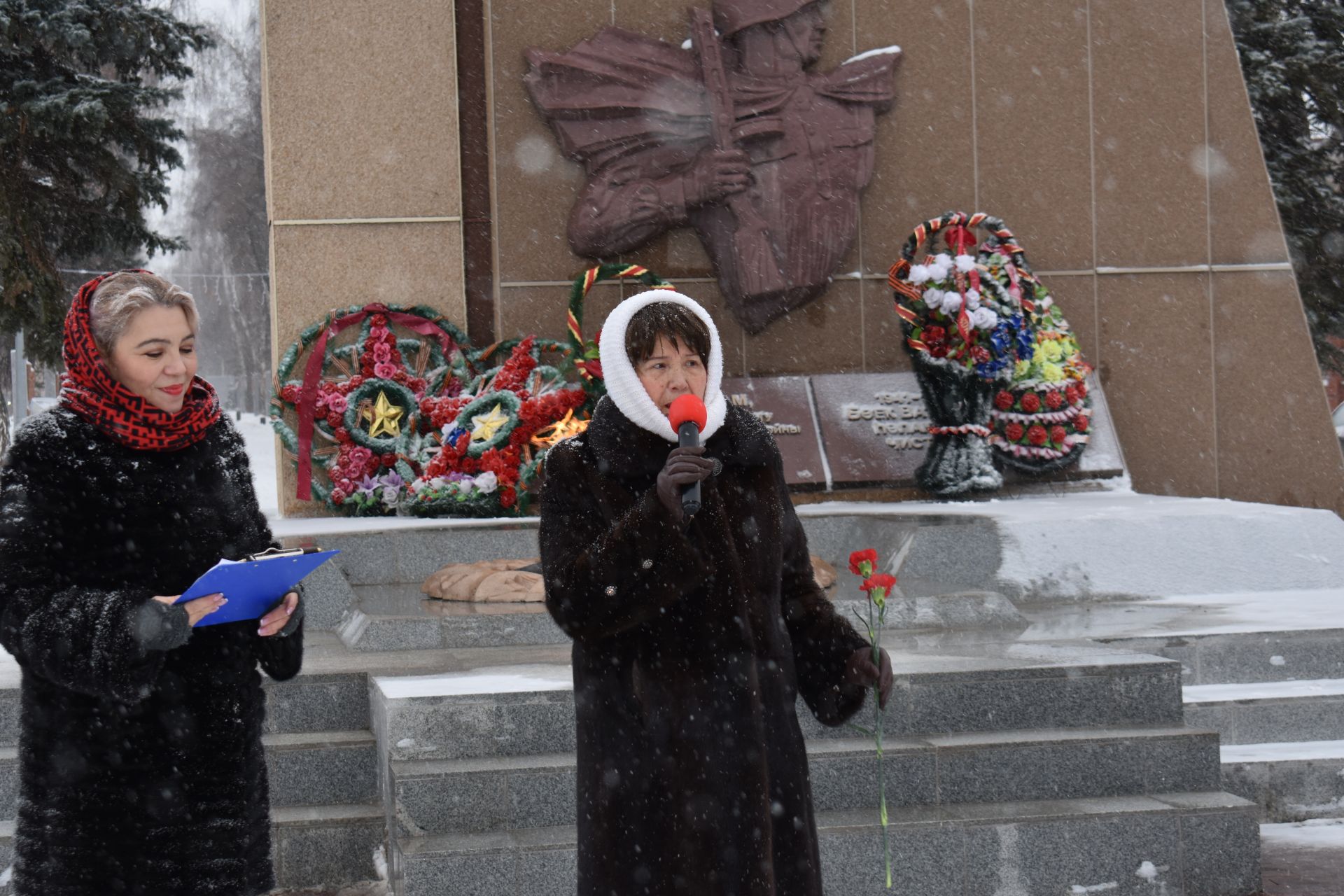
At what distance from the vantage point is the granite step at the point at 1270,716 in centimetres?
509

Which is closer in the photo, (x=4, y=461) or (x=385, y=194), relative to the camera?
(x=4, y=461)

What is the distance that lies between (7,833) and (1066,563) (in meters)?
4.58

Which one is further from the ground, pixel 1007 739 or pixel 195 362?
pixel 195 362

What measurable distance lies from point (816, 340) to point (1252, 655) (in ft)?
Result: 13.7

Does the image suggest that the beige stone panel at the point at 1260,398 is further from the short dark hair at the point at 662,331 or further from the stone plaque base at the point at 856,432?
the short dark hair at the point at 662,331

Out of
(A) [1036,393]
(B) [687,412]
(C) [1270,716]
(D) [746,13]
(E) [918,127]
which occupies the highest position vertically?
(D) [746,13]

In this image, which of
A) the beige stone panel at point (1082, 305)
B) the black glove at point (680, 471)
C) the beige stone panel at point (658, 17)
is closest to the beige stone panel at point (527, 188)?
the beige stone panel at point (658, 17)

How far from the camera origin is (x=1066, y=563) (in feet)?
22.6

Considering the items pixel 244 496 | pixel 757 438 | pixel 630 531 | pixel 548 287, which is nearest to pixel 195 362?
pixel 244 496

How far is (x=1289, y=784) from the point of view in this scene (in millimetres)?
4816

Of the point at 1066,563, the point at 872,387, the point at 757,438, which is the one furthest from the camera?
the point at 872,387

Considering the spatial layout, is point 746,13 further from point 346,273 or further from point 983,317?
point 346,273

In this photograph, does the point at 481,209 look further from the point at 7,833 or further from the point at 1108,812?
the point at 1108,812

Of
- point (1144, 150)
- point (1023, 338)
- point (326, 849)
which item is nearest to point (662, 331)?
point (326, 849)
